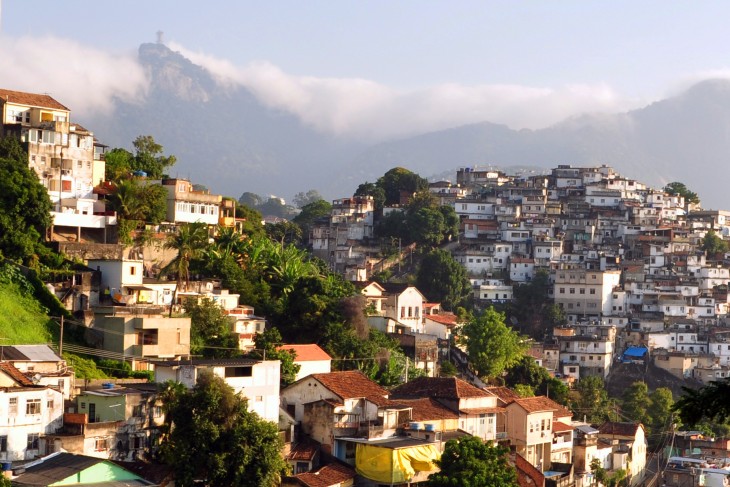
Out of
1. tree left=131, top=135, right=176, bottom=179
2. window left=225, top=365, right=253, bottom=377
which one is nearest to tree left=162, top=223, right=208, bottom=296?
tree left=131, top=135, right=176, bottom=179

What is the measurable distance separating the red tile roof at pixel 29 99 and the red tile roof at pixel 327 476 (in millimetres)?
17044

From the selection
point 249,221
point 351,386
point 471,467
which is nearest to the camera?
point 471,467

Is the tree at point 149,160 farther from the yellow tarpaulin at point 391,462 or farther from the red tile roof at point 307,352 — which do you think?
the yellow tarpaulin at point 391,462

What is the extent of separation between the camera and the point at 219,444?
26.2 metres

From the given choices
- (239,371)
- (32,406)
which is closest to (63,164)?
(239,371)

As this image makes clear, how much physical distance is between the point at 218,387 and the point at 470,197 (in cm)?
4946

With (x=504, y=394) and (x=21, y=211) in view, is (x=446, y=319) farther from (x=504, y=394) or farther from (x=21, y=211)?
(x=21, y=211)

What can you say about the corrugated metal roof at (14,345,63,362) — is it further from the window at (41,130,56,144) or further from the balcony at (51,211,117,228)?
the window at (41,130,56,144)

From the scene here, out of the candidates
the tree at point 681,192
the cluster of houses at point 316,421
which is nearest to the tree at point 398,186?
the tree at point 681,192

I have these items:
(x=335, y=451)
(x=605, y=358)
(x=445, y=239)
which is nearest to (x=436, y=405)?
(x=335, y=451)

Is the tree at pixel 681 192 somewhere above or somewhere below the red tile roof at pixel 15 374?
above

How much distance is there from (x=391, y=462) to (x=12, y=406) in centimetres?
882

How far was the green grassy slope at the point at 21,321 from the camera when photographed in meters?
30.9

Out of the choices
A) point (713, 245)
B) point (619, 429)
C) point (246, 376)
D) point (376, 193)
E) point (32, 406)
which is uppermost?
point (376, 193)
